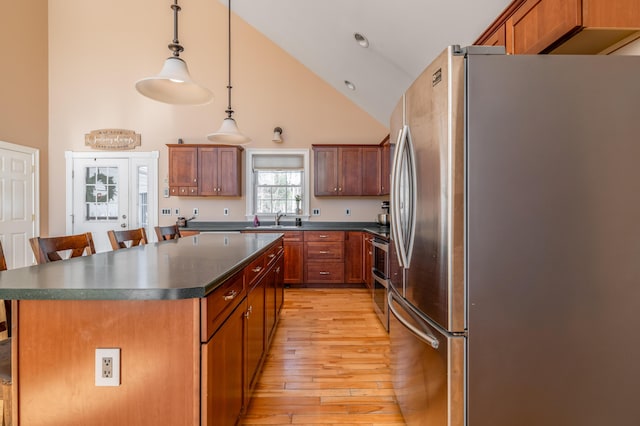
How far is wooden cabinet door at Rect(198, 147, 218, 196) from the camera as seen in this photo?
473cm

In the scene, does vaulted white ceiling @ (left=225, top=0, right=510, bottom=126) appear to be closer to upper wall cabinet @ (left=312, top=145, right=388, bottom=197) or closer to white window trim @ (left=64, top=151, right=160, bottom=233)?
upper wall cabinet @ (left=312, top=145, right=388, bottom=197)

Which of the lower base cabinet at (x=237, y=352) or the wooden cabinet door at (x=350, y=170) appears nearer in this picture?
the lower base cabinet at (x=237, y=352)

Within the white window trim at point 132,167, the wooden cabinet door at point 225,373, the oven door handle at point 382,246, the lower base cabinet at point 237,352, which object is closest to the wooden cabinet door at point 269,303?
the lower base cabinet at point 237,352

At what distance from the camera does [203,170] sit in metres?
4.75

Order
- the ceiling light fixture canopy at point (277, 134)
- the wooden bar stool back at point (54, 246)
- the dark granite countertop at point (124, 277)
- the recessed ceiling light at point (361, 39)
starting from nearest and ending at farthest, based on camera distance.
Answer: the dark granite countertop at point (124, 277) < the wooden bar stool back at point (54, 246) < the recessed ceiling light at point (361, 39) < the ceiling light fixture canopy at point (277, 134)

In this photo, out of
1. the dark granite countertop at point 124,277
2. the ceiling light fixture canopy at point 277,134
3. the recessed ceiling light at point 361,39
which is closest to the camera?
the dark granite countertop at point 124,277

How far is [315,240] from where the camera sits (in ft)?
14.6

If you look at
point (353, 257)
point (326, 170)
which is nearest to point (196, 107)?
point (326, 170)

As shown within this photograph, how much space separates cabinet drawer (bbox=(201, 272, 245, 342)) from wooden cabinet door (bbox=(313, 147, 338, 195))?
3429 mm

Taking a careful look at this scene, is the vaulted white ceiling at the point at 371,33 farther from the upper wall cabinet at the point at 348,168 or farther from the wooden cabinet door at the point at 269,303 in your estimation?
the wooden cabinet door at the point at 269,303

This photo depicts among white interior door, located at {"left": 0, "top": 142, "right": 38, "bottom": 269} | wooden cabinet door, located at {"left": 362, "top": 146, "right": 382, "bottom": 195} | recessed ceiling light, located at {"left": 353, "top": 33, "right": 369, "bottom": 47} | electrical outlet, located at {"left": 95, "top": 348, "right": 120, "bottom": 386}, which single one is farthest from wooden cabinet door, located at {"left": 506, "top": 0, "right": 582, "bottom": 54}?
white interior door, located at {"left": 0, "top": 142, "right": 38, "bottom": 269}

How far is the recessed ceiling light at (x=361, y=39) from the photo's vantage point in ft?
10.2

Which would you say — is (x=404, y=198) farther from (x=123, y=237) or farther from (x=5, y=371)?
(x=123, y=237)

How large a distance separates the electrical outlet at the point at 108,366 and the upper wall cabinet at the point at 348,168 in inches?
158
